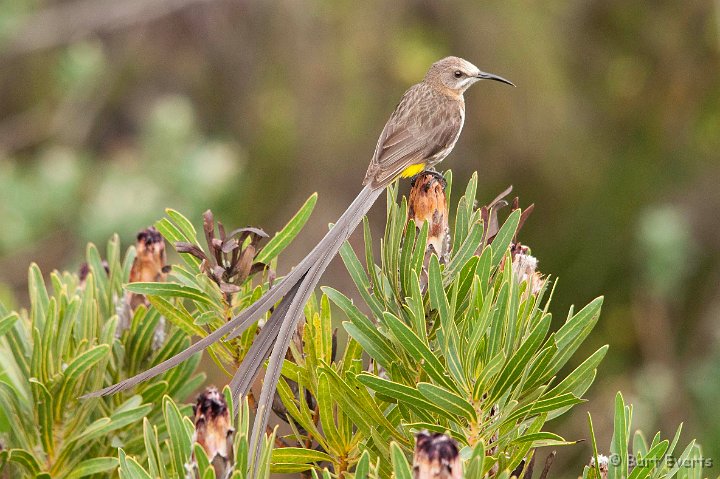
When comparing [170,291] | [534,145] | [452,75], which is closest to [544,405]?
[170,291]

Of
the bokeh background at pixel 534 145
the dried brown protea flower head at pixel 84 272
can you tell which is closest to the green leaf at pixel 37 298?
the dried brown protea flower head at pixel 84 272

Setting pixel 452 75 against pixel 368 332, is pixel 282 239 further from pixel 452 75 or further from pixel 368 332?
pixel 452 75

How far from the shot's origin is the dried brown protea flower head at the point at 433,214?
1.25 meters

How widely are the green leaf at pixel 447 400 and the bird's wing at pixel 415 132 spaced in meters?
1.29

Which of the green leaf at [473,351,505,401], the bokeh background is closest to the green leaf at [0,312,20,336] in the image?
the green leaf at [473,351,505,401]

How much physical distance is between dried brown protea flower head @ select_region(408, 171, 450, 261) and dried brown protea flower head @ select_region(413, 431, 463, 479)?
0.47 meters

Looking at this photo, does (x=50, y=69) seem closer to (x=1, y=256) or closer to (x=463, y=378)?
(x=1, y=256)

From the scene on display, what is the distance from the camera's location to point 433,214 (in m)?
1.26

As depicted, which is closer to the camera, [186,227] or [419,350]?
[419,350]

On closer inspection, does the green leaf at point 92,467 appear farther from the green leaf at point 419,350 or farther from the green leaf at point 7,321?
the green leaf at point 419,350

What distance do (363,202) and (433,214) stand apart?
2.14ft

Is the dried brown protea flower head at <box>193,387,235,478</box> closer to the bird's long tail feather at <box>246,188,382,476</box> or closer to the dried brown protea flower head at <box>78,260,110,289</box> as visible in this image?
the bird's long tail feather at <box>246,188,382,476</box>

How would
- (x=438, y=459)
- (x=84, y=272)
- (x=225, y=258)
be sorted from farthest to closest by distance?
(x=84, y=272) < (x=225, y=258) < (x=438, y=459)

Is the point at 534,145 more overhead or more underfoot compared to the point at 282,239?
more overhead
